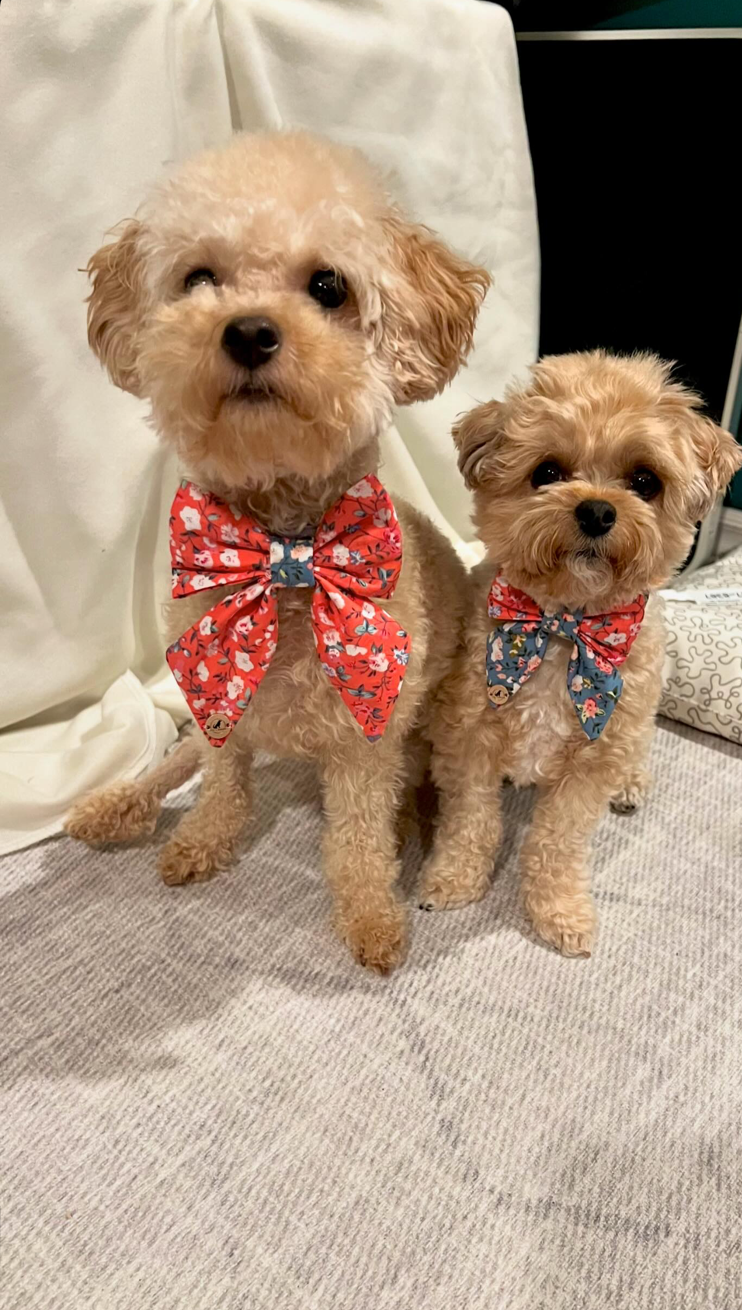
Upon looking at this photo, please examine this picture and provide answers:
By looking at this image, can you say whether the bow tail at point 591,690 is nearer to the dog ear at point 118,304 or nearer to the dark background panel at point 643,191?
the dog ear at point 118,304

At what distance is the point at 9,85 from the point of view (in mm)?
1149

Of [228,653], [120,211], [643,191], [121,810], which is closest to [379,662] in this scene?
[228,653]

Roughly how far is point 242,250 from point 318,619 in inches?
16.0

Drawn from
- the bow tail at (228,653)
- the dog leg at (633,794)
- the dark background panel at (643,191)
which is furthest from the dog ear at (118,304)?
the dark background panel at (643,191)

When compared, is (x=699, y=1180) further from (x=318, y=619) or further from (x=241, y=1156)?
(x=318, y=619)

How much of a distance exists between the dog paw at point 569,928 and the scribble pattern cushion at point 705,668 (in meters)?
0.58

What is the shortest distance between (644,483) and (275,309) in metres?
0.51

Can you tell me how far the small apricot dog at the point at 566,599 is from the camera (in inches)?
40.8

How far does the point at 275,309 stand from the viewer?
85 centimetres

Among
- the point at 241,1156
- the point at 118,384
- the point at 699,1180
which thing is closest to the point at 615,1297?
the point at 699,1180

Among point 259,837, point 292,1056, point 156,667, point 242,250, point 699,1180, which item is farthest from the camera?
point 156,667

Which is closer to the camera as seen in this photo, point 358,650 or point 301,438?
point 301,438

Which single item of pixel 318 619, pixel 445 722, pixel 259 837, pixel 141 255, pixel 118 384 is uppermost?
pixel 141 255

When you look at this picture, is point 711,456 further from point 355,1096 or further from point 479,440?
point 355,1096
